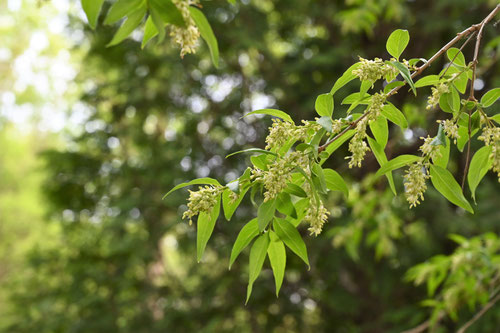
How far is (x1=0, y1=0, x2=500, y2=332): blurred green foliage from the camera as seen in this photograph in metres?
4.65

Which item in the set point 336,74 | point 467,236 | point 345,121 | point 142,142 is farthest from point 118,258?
point 345,121

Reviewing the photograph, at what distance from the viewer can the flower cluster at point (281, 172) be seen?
2.61 feet

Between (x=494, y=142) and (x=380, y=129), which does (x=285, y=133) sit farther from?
(x=494, y=142)

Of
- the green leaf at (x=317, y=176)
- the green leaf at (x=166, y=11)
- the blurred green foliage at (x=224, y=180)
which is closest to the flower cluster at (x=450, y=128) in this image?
the green leaf at (x=317, y=176)

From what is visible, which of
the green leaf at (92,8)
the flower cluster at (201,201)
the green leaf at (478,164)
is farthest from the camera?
the green leaf at (478,164)

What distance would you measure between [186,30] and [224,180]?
4.20 metres

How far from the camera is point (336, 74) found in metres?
5.21

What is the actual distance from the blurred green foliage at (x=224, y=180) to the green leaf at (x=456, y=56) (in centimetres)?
350

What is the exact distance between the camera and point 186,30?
768 mm

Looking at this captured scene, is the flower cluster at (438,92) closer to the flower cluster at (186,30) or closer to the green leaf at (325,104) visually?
the green leaf at (325,104)

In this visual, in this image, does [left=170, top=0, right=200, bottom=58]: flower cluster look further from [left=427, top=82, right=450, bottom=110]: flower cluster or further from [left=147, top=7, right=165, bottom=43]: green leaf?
[left=427, top=82, right=450, bottom=110]: flower cluster

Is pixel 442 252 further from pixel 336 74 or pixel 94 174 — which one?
pixel 94 174

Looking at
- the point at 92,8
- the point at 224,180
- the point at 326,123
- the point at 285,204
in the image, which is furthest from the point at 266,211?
the point at 224,180

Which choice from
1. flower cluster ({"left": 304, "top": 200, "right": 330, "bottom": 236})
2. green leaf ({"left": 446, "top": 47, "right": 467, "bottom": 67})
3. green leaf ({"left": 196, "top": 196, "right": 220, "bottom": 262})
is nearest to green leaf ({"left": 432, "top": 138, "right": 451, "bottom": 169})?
green leaf ({"left": 446, "top": 47, "right": 467, "bottom": 67})
